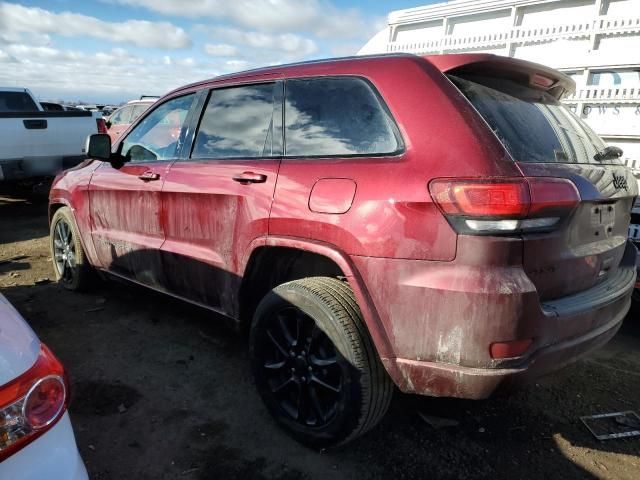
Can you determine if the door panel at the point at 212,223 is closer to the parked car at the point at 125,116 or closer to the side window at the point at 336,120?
the side window at the point at 336,120

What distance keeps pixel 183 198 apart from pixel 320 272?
3.40ft

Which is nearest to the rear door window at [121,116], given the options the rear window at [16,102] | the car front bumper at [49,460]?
the rear window at [16,102]

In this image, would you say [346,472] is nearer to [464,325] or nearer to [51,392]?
[464,325]

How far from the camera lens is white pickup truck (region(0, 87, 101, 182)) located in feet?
21.4

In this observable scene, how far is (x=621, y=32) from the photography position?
380cm

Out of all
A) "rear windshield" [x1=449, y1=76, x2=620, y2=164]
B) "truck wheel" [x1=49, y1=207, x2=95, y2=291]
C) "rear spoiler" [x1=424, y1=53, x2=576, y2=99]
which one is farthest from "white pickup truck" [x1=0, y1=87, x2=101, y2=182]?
"rear windshield" [x1=449, y1=76, x2=620, y2=164]

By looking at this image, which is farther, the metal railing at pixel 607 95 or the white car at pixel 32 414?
the metal railing at pixel 607 95

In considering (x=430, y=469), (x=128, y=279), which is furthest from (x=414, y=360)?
(x=128, y=279)

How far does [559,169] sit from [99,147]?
10.2 ft

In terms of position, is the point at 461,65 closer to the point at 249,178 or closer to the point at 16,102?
the point at 249,178

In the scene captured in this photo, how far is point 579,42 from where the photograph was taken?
4094 mm

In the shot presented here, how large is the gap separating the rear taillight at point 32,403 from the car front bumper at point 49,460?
0.02 metres

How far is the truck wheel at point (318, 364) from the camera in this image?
6.91ft

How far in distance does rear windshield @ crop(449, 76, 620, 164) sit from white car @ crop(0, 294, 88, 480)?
181 centimetres
